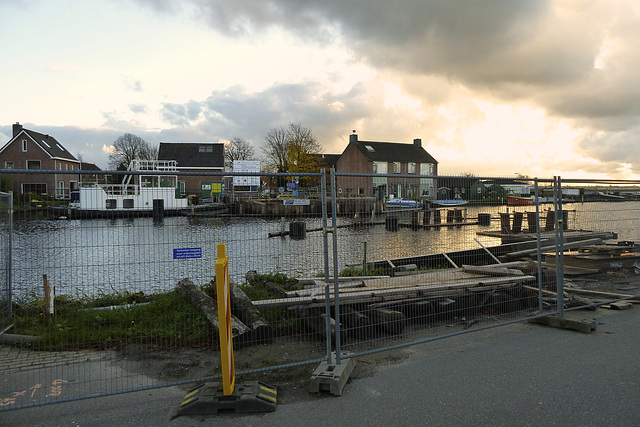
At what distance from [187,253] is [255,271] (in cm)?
174

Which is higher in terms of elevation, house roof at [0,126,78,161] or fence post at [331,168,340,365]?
house roof at [0,126,78,161]

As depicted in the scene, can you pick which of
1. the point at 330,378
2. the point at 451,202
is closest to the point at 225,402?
the point at 330,378

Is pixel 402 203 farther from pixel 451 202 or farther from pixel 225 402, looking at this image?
pixel 225 402

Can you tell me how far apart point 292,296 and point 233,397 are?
2328mm

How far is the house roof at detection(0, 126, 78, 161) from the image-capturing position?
50.5 m

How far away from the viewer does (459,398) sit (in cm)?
394

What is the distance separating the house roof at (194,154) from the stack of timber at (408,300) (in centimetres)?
5887

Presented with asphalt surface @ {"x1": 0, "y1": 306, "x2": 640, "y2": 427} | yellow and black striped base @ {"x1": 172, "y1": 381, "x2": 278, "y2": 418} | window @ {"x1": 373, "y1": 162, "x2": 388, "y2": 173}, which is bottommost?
asphalt surface @ {"x1": 0, "y1": 306, "x2": 640, "y2": 427}

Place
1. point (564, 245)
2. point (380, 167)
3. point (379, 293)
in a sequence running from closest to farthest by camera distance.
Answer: point (379, 293), point (564, 245), point (380, 167)

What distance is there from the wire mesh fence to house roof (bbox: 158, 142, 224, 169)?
5872cm

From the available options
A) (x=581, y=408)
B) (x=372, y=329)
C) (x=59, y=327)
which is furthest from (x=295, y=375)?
(x=59, y=327)

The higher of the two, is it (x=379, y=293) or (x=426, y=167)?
(x=426, y=167)

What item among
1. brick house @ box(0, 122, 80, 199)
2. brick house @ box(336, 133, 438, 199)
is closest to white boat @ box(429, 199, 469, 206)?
brick house @ box(336, 133, 438, 199)

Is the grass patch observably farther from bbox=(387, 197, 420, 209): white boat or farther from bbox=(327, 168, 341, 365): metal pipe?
bbox=(387, 197, 420, 209): white boat
